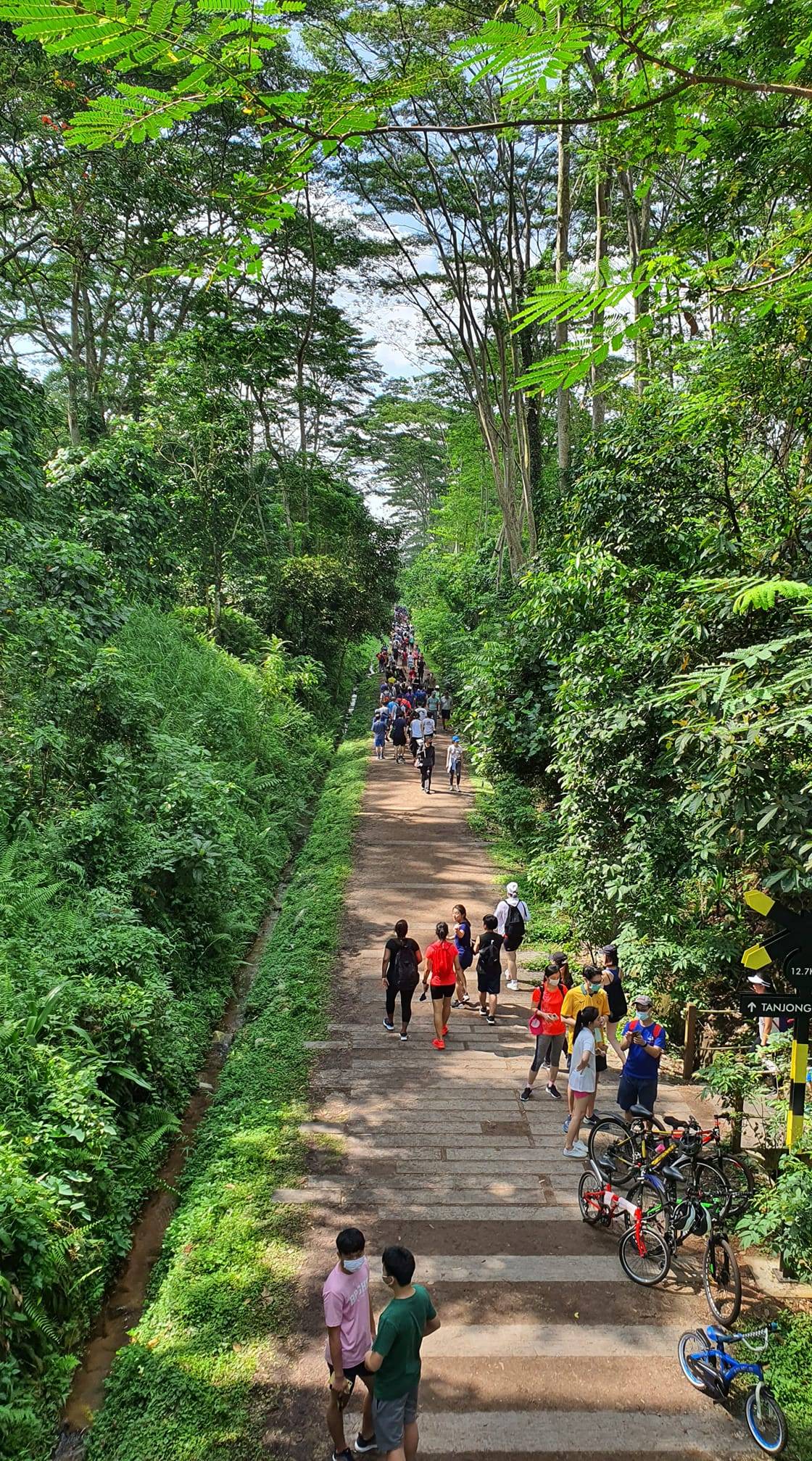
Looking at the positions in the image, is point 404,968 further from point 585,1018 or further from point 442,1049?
point 585,1018

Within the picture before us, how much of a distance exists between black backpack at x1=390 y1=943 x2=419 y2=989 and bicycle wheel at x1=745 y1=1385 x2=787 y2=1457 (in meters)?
4.46

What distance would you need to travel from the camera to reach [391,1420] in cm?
365

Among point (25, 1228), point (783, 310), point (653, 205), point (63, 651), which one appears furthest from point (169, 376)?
point (25, 1228)

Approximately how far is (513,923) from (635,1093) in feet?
10.2

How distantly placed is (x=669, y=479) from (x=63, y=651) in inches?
290

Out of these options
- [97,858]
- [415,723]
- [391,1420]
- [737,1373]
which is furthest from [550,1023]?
[415,723]

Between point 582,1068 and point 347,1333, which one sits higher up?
point 582,1068

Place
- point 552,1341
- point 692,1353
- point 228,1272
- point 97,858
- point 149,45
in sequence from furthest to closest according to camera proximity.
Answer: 1. point 97,858
2. point 228,1272
3. point 552,1341
4. point 692,1353
5. point 149,45

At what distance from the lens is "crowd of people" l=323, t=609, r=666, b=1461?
3.59m

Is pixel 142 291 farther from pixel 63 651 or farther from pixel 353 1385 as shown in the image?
pixel 353 1385

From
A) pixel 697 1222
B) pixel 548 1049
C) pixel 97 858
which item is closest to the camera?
pixel 697 1222

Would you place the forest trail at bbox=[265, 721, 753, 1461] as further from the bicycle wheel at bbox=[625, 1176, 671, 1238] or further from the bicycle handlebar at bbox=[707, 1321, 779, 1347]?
the bicycle handlebar at bbox=[707, 1321, 779, 1347]

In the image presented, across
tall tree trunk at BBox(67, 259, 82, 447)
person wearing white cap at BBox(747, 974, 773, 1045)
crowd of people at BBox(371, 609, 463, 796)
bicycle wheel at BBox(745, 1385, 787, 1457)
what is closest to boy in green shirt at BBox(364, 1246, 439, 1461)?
bicycle wheel at BBox(745, 1385, 787, 1457)

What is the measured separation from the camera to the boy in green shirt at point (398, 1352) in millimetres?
3523
